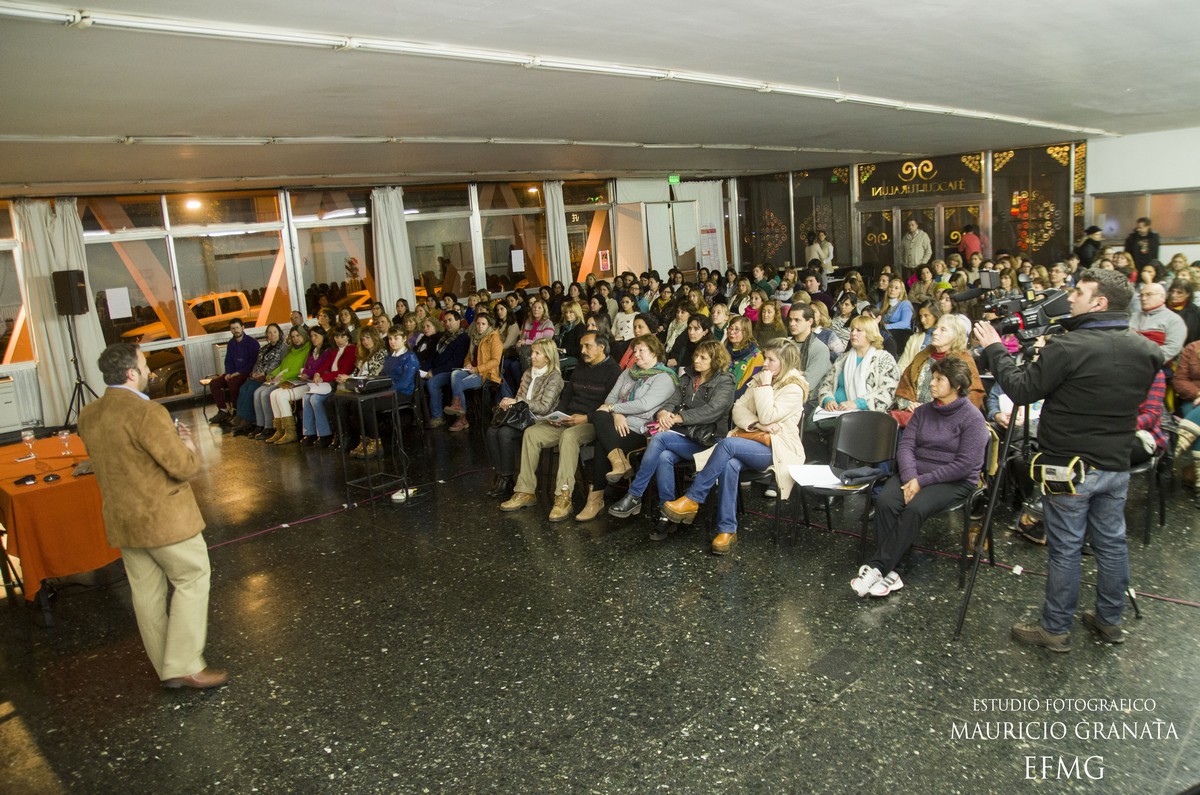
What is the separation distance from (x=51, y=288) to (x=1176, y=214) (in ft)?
Answer: 54.3

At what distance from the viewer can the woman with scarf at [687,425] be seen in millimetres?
5527

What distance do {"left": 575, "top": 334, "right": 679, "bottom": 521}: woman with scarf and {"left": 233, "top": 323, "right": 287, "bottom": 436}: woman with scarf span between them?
5.28m

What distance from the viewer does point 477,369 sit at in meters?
9.09

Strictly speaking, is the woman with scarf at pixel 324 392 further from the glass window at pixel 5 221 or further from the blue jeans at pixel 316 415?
the glass window at pixel 5 221

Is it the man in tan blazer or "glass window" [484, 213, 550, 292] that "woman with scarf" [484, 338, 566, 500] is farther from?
"glass window" [484, 213, 550, 292]

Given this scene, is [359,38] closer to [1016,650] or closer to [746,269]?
[1016,650]

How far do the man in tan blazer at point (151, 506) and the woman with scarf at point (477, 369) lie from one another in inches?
199

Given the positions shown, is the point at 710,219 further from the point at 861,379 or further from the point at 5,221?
the point at 861,379

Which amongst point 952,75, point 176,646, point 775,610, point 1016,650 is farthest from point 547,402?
point 952,75

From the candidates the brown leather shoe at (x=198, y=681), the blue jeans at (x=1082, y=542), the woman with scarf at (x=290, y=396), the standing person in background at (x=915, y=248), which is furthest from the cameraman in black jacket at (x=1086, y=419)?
the standing person in background at (x=915, y=248)

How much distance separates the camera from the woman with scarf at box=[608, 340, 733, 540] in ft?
18.1

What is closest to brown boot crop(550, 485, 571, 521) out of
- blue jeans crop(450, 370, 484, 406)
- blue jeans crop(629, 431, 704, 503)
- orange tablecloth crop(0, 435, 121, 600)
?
blue jeans crop(629, 431, 704, 503)

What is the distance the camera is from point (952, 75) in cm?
678

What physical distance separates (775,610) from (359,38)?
3.48m
